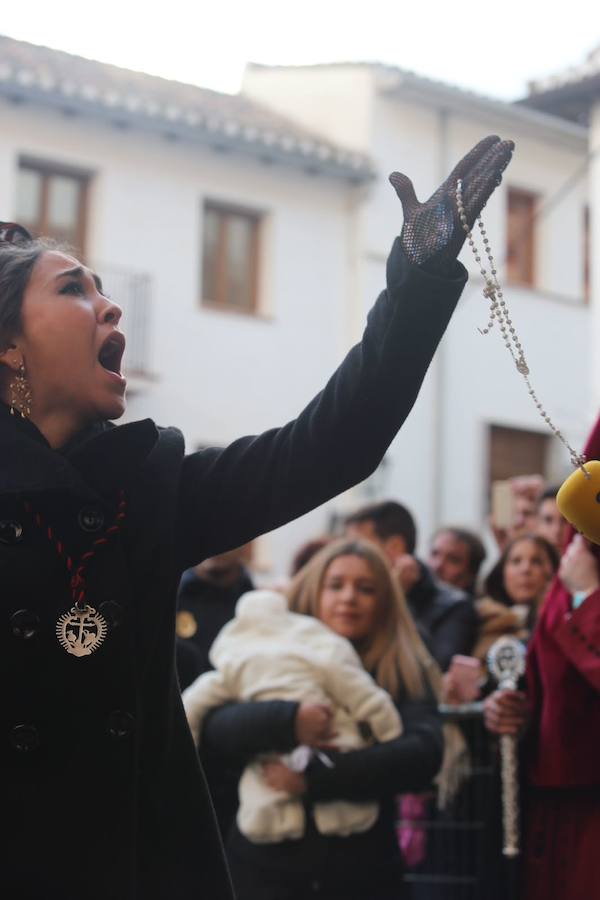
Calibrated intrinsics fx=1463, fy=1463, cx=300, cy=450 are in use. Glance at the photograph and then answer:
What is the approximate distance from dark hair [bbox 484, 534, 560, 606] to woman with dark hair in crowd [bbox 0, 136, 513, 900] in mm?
3527

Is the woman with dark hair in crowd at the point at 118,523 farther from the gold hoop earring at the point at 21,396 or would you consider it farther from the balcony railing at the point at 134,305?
the balcony railing at the point at 134,305

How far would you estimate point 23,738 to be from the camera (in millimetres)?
2039

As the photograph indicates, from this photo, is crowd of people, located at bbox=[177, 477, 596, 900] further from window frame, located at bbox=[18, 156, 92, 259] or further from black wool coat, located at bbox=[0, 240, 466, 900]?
window frame, located at bbox=[18, 156, 92, 259]

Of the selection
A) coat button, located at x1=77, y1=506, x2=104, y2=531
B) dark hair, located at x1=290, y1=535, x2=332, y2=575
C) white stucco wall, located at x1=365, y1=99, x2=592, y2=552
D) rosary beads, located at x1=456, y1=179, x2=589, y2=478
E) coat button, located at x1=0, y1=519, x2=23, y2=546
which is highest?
white stucco wall, located at x1=365, y1=99, x2=592, y2=552

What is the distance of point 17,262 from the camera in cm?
241

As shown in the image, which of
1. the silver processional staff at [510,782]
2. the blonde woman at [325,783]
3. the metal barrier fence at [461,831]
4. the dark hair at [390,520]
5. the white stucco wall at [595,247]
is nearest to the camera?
the silver processional staff at [510,782]

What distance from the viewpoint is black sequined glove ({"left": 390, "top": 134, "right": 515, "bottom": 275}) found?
2107 mm

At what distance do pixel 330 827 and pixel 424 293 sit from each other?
2.36 metres

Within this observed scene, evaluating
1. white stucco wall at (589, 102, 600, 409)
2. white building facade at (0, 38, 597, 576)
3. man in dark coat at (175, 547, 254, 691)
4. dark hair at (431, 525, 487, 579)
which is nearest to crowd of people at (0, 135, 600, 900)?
man in dark coat at (175, 547, 254, 691)

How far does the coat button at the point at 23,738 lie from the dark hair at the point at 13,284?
65 centimetres

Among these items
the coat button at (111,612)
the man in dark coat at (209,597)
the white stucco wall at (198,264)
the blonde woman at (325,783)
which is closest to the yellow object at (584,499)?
the coat button at (111,612)

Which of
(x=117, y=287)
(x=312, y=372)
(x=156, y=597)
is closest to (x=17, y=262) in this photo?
(x=156, y=597)

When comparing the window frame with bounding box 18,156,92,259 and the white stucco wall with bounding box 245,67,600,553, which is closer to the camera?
the window frame with bounding box 18,156,92,259

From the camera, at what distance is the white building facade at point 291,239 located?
1480 centimetres
